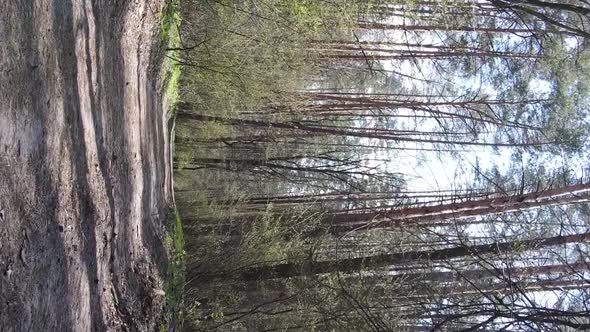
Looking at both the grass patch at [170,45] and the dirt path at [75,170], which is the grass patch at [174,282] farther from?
the grass patch at [170,45]

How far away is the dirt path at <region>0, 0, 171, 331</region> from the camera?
3.15 meters

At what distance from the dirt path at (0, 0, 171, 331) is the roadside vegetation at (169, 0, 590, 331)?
1944 millimetres

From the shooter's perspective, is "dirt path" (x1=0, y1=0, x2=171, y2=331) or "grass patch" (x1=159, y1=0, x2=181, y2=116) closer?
"dirt path" (x1=0, y1=0, x2=171, y2=331)

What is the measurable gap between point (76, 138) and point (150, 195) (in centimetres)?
323

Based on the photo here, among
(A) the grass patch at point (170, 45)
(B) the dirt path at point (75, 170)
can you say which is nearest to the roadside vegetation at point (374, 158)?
(A) the grass patch at point (170, 45)

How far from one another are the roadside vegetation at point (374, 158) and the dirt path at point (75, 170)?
194 centimetres

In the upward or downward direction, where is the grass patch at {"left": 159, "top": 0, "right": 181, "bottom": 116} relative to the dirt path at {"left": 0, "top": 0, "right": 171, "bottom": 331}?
upward

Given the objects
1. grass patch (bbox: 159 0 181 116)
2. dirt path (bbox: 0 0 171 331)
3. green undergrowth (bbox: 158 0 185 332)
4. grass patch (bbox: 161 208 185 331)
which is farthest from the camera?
grass patch (bbox: 159 0 181 116)

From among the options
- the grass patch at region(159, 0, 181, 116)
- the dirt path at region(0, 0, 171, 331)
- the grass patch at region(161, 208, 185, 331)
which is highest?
the grass patch at region(159, 0, 181, 116)

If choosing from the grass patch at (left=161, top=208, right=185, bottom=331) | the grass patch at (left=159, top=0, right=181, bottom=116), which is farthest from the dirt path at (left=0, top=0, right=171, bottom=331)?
the grass patch at (left=159, top=0, right=181, bottom=116)

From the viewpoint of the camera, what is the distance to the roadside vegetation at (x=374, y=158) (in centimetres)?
802

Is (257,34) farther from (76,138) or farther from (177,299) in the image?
(76,138)

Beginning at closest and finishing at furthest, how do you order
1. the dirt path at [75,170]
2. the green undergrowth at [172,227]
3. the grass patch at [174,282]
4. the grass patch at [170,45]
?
the dirt path at [75,170] → the grass patch at [174,282] → the green undergrowth at [172,227] → the grass patch at [170,45]

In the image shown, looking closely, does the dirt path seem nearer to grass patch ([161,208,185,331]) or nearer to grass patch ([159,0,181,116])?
grass patch ([161,208,185,331])
